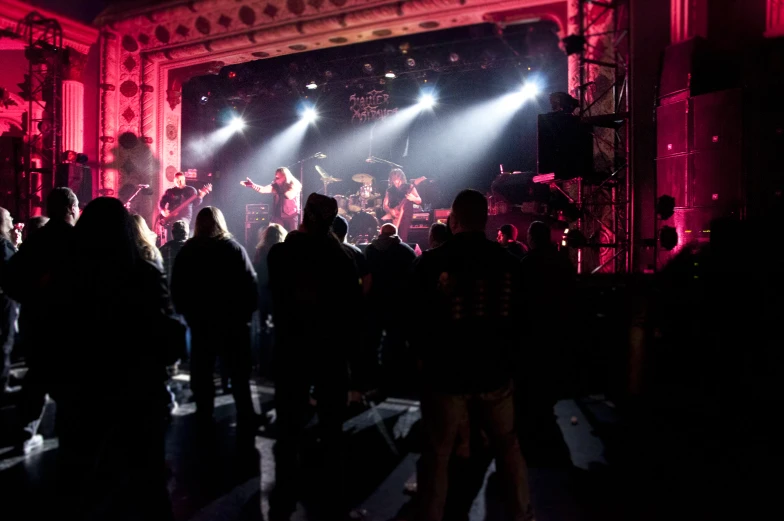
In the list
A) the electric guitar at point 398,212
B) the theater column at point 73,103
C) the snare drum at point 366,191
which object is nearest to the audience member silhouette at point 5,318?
the theater column at point 73,103

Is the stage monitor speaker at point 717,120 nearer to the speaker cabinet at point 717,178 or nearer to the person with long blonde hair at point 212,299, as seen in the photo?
the speaker cabinet at point 717,178

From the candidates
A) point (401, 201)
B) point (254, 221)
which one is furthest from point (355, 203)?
point (254, 221)

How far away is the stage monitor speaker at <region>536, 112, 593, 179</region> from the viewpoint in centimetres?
671

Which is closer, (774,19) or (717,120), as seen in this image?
(717,120)

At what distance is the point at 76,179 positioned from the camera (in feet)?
28.0

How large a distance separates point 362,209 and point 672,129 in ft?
24.1

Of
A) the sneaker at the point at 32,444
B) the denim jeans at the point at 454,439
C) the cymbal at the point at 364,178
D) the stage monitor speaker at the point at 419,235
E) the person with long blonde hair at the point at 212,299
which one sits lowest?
the sneaker at the point at 32,444

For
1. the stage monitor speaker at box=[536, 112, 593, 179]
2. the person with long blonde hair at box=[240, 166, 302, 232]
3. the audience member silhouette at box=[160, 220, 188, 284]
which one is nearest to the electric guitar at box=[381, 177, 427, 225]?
the person with long blonde hair at box=[240, 166, 302, 232]

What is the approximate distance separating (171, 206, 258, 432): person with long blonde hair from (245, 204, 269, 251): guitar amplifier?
8.40m

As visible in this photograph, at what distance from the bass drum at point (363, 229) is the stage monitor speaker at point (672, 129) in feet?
20.1

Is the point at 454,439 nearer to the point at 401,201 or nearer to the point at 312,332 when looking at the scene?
the point at 312,332

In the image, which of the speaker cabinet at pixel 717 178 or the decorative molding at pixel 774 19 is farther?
the decorative molding at pixel 774 19

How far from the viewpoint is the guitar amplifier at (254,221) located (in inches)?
475

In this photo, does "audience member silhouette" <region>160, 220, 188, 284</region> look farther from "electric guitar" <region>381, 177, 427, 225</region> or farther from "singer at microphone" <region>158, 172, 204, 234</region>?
"electric guitar" <region>381, 177, 427, 225</region>
